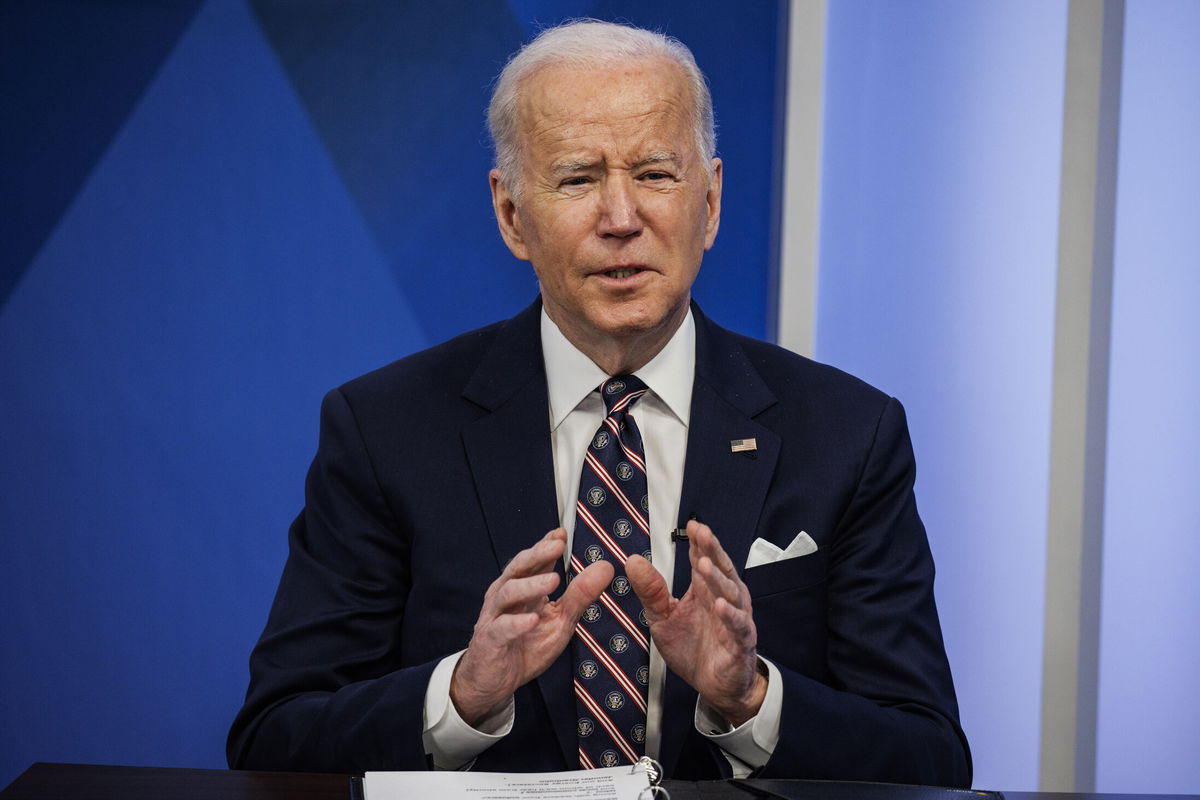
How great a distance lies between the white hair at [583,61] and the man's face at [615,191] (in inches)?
0.9

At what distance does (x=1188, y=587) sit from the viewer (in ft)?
9.24

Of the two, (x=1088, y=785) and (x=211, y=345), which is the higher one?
(x=211, y=345)

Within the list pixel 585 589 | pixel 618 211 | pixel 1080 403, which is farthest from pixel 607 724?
pixel 1080 403

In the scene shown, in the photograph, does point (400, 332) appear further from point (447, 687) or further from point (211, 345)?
point (447, 687)

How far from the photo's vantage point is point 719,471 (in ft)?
6.19

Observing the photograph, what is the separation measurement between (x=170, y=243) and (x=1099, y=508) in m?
2.28

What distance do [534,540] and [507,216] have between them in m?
0.57

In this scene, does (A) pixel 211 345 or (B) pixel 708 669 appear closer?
(B) pixel 708 669


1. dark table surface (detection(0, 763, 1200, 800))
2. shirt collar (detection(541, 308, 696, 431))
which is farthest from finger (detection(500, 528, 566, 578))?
shirt collar (detection(541, 308, 696, 431))

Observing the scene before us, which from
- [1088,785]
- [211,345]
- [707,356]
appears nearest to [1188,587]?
[1088,785]

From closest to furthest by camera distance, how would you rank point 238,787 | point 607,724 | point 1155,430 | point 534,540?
point 238,787 → point 607,724 → point 534,540 → point 1155,430

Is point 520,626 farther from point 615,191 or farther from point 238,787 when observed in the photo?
point 615,191

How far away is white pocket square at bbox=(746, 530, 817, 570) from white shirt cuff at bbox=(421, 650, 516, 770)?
0.45 m

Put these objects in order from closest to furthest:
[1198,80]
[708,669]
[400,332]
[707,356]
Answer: [708,669] → [707,356] → [1198,80] → [400,332]
